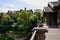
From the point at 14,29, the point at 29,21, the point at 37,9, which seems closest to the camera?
the point at 29,21

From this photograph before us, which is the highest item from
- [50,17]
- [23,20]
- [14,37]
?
[50,17]

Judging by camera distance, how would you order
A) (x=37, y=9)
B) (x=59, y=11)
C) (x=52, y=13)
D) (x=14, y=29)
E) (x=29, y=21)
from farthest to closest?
(x=37, y=9) → (x=14, y=29) → (x=29, y=21) → (x=52, y=13) → (x=59, y=11)

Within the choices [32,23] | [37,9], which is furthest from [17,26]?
[37,9]

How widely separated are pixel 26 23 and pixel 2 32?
5572mm

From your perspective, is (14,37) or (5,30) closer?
(14,37)

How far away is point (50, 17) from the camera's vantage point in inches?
774

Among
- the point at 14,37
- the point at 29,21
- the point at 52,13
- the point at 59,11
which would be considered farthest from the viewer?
the point at 29,21

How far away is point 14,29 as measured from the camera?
48250mm

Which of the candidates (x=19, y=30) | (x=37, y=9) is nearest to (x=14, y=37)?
(x=19, y=30)

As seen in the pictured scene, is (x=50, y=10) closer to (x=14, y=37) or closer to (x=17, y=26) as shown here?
(x=14, y=37)

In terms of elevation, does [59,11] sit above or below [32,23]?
above

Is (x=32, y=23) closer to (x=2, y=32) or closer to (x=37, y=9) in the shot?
(x=2, y=32)

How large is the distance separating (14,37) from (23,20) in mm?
4815

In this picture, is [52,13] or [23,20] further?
[23,20]
